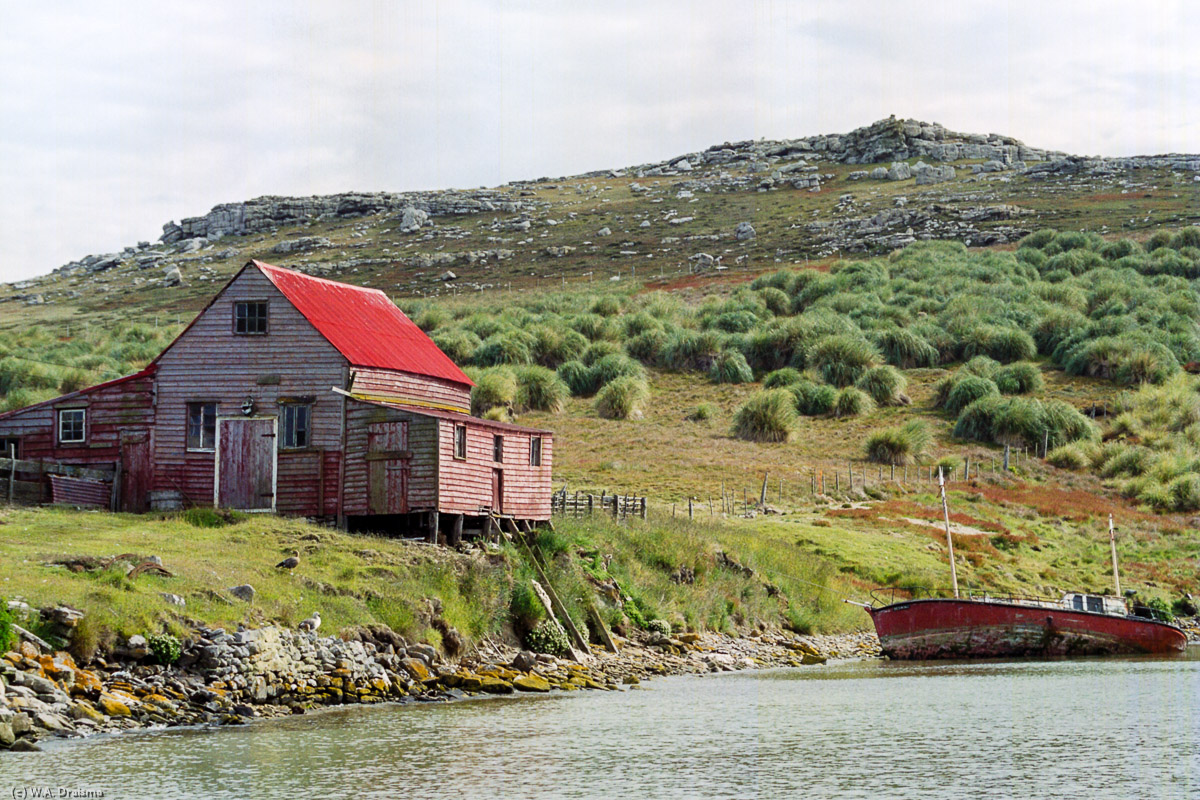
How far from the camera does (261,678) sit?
2409cm

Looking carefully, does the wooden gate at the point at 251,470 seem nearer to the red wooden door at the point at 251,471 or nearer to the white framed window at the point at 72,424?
the red wooden door at the point at 251,471

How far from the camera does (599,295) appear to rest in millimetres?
94312

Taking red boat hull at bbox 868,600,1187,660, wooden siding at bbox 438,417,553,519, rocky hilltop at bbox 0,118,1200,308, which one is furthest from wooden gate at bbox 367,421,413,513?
rocky hilltop at bbox 0,118,1200,308

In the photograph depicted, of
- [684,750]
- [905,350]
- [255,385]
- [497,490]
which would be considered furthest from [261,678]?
[905,350]

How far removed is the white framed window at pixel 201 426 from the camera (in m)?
35.8

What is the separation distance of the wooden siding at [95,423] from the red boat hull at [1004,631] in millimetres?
19553

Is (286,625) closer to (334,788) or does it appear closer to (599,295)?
(334,788)

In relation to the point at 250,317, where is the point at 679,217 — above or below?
above

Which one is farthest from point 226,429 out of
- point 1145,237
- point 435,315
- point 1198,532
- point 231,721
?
point 1145,237

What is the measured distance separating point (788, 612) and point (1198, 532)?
22.2 m

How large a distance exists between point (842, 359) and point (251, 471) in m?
43.2

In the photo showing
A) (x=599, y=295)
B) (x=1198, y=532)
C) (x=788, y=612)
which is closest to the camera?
(x=788, y=612)

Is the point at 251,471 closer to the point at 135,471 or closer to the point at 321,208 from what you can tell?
the point at 135,471

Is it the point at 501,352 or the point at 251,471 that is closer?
the point at 251,471
